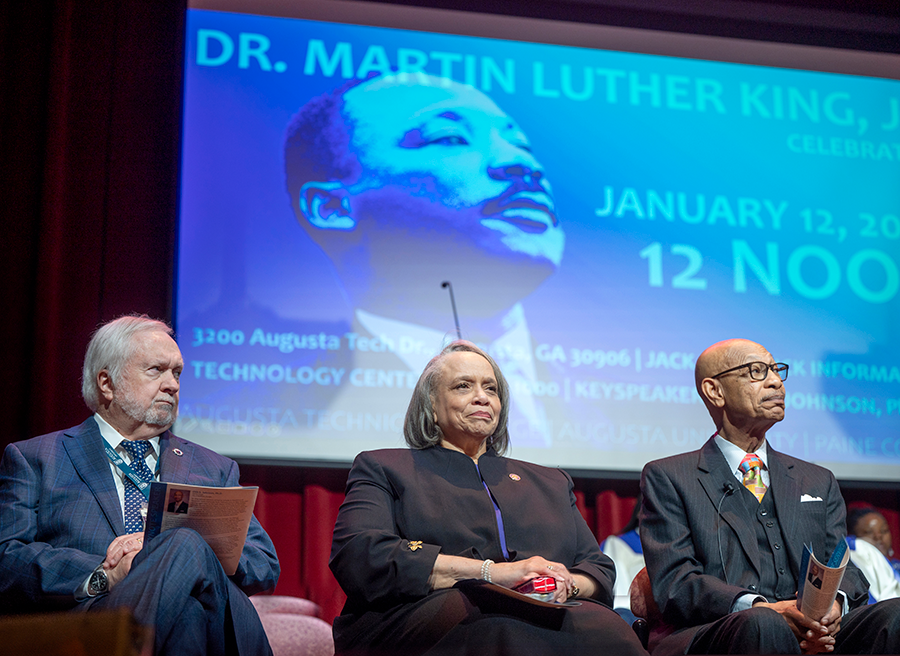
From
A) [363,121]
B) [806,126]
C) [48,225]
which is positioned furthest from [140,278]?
[806,126]

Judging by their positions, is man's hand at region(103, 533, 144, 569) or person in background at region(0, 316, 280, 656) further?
man's hand at region(103, 533, 144, 569)

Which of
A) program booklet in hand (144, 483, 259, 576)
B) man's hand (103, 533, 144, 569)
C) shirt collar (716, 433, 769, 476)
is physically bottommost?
man's hand (103, 533, 144, 569)

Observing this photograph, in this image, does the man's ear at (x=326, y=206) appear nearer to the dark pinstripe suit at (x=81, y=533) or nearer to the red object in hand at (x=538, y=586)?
the dark pinstripe suit at (x=81, y=533)

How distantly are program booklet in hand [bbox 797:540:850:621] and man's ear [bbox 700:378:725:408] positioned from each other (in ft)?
2.32

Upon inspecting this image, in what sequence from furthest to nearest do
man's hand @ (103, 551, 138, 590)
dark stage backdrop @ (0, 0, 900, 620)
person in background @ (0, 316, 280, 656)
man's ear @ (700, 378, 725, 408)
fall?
1. dark stage backdrop @ (0, 0, 900, 620)
2. man's ear @ (700, 378, 725, 408)
3. man's hand @ (103, 551, 138, 590)
4. person in background @ (0, 316, 280, 656)

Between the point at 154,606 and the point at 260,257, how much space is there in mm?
2395

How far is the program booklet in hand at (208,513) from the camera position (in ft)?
6.94

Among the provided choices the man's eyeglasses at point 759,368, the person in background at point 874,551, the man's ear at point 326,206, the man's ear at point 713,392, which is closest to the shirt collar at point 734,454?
the man's ear at point 713,392

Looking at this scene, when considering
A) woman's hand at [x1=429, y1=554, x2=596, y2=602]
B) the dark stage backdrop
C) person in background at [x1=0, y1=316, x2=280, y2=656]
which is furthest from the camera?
the dark stage backdrop

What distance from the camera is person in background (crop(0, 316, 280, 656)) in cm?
204

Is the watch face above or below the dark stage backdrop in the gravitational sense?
below

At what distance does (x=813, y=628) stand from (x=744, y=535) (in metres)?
0.41

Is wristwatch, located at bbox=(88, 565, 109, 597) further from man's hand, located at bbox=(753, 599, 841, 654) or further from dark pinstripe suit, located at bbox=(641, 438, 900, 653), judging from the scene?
man's hand, located at bbox=(753, 599, 841, 654)

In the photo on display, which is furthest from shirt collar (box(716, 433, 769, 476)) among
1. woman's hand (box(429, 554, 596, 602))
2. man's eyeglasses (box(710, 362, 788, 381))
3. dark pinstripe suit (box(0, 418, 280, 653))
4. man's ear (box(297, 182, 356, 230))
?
man's ear (box(297, 182, 356, 230))
